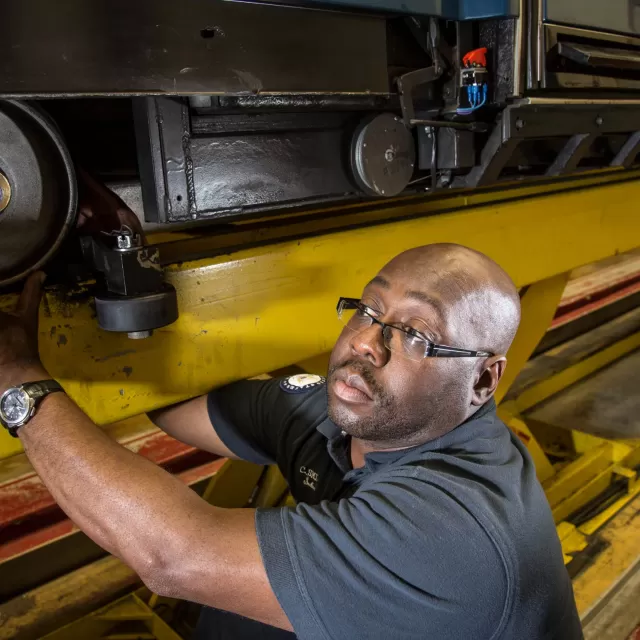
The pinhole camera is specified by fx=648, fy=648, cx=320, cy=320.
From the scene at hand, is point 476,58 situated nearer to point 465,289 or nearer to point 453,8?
point 453,8

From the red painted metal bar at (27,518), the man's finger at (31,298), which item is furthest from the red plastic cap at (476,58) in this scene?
the red painted metal bar at (27,518)

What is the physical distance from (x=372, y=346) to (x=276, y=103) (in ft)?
1.42

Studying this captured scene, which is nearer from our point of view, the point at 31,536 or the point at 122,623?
the point at 122,623

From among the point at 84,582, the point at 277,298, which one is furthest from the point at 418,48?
the point at 84,582

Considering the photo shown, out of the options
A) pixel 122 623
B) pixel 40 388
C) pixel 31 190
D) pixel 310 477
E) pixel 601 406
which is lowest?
pixel 122 623

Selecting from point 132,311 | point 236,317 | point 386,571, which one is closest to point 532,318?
point 236,317

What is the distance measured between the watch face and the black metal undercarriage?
0.15m

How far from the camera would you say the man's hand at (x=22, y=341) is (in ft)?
2.77

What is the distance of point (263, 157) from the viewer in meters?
1.10

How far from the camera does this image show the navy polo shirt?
849mm

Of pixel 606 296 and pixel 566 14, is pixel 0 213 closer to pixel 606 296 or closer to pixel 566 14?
pixel 566 14

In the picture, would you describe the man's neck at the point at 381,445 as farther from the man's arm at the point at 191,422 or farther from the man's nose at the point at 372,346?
the man's arm at the point at 191,422

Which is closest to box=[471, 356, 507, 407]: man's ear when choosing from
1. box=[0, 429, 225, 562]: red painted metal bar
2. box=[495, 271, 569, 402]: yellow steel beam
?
box=[495, 271, 569, 402]: yellow steel beam

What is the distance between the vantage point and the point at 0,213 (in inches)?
33.1
